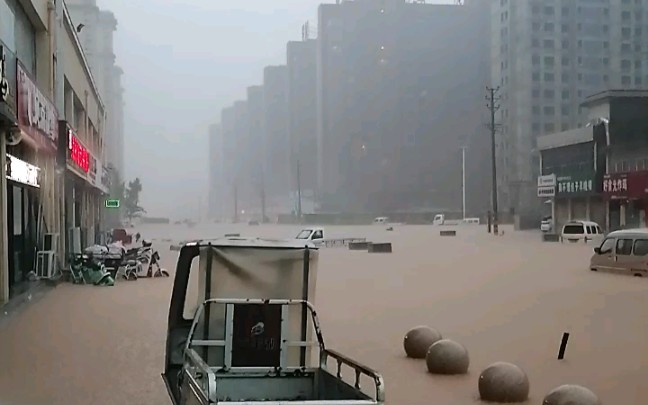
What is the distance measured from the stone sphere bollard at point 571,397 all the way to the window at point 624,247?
19990 millimetres

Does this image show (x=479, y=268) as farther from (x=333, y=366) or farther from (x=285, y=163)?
(x=285, y=163)

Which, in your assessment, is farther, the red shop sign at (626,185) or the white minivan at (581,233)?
the red shop sign at (626,185)

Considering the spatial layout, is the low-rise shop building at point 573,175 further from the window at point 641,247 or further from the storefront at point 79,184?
the storefront at point 79,184

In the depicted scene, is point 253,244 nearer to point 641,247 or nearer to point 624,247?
point 641,247

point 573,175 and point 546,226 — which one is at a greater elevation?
point 573,175

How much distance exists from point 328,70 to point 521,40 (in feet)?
124

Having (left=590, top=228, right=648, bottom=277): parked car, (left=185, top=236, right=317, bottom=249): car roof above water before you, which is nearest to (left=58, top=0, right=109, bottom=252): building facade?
(left=590, top=228, right=648, bottom=277): parked car

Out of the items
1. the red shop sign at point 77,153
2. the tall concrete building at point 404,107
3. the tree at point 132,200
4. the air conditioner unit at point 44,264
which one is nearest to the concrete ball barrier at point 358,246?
the red shop sign at point 77,153

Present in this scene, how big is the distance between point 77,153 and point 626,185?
34959 mm

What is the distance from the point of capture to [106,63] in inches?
3366

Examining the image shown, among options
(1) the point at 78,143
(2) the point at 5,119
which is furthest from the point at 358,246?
(2) the point at 5,119

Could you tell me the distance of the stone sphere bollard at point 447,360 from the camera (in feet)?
35.4

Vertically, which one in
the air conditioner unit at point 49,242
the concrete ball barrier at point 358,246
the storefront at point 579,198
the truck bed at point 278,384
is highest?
the storefront at point 579,198

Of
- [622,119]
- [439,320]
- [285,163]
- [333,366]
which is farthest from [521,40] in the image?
[333,366]
